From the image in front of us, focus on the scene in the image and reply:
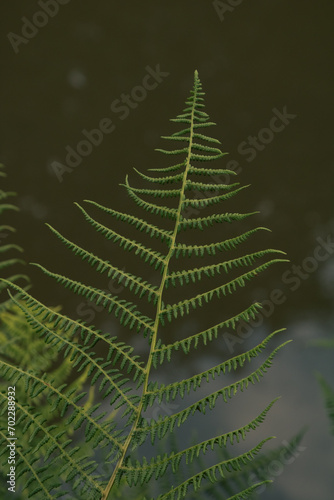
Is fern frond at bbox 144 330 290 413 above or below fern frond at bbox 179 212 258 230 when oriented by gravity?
below

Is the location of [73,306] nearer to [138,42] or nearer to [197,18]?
[138,42]

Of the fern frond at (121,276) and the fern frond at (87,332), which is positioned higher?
the fern frond at (121,276)

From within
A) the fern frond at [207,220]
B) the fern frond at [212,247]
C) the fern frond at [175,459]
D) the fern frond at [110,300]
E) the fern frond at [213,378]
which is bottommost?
the fern frond at [175,459]

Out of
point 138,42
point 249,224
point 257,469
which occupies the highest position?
point 138,42

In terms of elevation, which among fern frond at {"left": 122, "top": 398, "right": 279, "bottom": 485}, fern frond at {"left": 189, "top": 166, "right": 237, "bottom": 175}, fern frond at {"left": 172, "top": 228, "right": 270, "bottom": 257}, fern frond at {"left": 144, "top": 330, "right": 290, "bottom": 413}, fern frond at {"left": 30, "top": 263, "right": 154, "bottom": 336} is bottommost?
fern frond at {"left": 122, "top": 398, "right": 279, "bottom": 485}

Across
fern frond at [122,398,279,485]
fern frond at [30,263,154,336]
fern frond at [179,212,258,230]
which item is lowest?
fern frond at [122,398,279,485]

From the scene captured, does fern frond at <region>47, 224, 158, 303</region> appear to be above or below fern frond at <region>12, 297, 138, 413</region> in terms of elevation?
above

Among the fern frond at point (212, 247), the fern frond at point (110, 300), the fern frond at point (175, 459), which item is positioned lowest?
the fern frond at point (175, 459)

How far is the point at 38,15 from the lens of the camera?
4.45ft

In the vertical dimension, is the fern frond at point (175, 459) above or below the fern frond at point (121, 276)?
below

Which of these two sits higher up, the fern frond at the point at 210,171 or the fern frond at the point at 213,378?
the fern frond at the point at 210,171

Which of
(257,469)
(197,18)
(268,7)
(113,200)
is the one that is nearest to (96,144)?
(113,200)

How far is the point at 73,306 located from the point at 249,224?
1.36 ft

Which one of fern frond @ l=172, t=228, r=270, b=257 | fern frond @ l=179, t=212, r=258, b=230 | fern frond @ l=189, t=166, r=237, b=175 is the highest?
fern frond @ l=189, t=166, r=237, b=175
